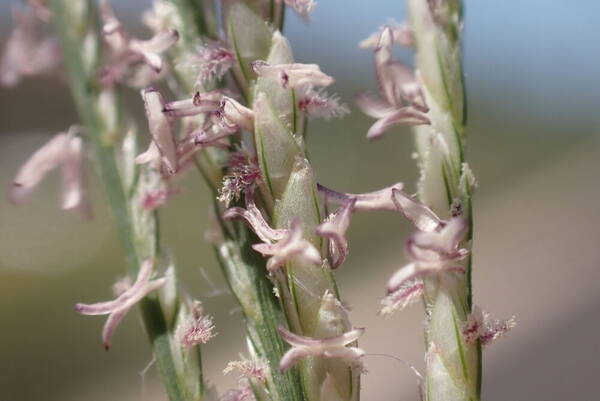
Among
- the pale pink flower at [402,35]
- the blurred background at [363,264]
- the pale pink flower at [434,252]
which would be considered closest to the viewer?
the pale pink flower at [434,252]

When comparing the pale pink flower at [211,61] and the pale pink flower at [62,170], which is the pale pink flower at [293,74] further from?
the pale pink flower at [62,170]

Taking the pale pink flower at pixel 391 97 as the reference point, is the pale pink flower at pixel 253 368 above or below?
below

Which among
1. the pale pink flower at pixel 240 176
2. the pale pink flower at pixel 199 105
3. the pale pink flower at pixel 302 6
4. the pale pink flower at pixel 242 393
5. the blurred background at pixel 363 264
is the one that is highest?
the pale pink flower at pixel 302 6

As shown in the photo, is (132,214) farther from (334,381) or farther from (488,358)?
(488,358)

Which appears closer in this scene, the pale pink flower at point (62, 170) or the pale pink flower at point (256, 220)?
the pale pink flower at point (256, 220)

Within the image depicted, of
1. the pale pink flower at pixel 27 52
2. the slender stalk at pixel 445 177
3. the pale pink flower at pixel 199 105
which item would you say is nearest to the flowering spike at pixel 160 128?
the pale pink flower at pixel 199 105

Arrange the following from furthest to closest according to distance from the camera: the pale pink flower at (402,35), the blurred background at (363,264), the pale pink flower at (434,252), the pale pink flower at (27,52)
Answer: the blurred background at (363,264) → the pale pink flower at (27,52) → the pale pink flower at (402,35) → the pale pink flower at (434,252)

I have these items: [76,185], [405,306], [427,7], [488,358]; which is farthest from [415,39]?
[488,358]
